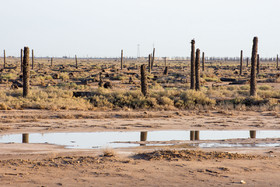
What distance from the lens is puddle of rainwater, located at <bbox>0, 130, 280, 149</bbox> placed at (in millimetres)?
13664

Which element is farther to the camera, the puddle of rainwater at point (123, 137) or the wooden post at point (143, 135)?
the wooden post at point (143, 135)

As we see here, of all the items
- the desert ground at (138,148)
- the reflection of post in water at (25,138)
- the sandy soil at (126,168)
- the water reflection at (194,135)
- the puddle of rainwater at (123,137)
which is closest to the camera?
the sandy soil at (126,168)

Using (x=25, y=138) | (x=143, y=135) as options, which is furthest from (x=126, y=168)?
(x=25, y=138)

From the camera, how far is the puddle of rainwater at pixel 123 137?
1366cm

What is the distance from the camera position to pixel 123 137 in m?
15.3

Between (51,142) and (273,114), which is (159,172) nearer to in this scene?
(51,142)

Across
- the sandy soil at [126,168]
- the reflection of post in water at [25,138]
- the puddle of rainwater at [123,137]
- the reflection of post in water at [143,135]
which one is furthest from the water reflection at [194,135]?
the reflection of post in water at [25,138]

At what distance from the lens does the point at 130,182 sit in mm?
8820

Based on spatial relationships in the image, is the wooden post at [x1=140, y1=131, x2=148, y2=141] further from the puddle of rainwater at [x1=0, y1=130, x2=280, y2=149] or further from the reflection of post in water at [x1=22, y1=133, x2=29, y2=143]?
the reflection of post in water at [x1=22, y1=133, x2=29, y2=143]

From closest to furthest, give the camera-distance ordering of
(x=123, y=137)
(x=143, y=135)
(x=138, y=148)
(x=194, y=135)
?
(x=138, y=148) → (x=123, y=137) → (x=143, y=135) → (x=194, y=135)

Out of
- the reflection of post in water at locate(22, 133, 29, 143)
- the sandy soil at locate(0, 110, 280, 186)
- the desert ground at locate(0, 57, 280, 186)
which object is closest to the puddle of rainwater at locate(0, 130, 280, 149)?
the reflection of post in water at locate(22, 133, 29, 143)

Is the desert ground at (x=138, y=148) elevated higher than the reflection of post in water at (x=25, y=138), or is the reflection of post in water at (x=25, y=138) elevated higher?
the desert ground at (x=138, y=148)

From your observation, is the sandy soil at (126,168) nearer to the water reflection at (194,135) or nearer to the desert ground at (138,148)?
the desert ground at (138,148)

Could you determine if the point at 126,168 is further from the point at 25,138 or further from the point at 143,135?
the point at 25,138
